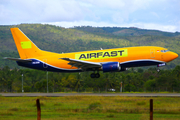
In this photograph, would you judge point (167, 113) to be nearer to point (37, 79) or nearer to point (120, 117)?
point (120, 117)

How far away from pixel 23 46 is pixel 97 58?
14682 mm

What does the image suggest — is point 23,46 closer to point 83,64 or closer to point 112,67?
point 83,64

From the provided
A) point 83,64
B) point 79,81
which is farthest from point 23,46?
point 79,81

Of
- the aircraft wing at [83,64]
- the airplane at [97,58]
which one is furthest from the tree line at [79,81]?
the aircraft wing at [83,64]

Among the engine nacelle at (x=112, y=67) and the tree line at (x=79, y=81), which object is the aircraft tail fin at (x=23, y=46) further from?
the tree line at (x=79, y=81)

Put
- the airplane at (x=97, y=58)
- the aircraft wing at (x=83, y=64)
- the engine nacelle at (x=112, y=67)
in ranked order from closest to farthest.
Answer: the engine nacelle at (x=112, y=67)
the airplane at (x=97, y=58)
the aircraft wing at (x=83, y=64)

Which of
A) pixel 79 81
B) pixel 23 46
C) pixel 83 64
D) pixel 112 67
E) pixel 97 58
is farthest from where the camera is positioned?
pixel 79 81

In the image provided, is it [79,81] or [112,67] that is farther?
[79,81]

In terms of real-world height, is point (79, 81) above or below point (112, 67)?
below

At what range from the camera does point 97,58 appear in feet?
142

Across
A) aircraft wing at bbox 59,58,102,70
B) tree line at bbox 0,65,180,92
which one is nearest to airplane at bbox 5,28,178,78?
aircraft wing at bbox 59,58,102,70

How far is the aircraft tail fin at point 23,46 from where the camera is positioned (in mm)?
47938

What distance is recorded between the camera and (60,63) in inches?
1805

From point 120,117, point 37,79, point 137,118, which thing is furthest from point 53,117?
point 37,79
